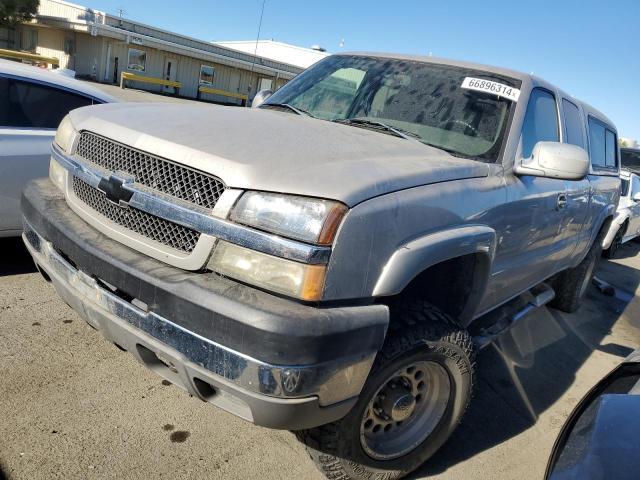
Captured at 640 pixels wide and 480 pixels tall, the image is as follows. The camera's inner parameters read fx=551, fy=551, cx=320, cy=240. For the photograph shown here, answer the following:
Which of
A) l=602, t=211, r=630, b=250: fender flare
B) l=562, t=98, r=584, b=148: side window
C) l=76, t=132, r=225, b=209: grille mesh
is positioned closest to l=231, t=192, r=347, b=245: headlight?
l=76, t=132, r=225, b=209: grille mesh

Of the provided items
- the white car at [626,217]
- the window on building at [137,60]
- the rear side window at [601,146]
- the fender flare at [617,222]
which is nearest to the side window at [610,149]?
the rear side window at [601,146]

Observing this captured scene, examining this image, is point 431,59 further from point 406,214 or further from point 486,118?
point 406,214

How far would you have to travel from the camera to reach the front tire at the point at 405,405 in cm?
226

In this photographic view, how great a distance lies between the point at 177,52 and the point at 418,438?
32.4 m

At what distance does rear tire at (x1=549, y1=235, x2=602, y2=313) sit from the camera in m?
5.33

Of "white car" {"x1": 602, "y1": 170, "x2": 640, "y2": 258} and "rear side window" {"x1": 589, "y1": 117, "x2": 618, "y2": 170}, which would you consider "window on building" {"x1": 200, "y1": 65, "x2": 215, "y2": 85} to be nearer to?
"white car" {"x1": 602, "y1": 170, "x2": 640, "y2": 258}

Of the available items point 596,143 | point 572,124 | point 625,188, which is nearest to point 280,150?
point 572,124

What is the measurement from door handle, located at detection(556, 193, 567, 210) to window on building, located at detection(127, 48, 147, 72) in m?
31.5

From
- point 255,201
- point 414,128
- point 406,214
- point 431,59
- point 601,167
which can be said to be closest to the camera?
point 255,201

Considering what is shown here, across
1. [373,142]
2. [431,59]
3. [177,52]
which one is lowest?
[177,52]

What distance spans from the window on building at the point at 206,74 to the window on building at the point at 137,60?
3.61 meters

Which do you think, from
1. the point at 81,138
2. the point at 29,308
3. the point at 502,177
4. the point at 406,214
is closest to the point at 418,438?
the point at 406,214

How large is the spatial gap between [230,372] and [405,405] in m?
1.01

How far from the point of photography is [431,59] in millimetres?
3508
